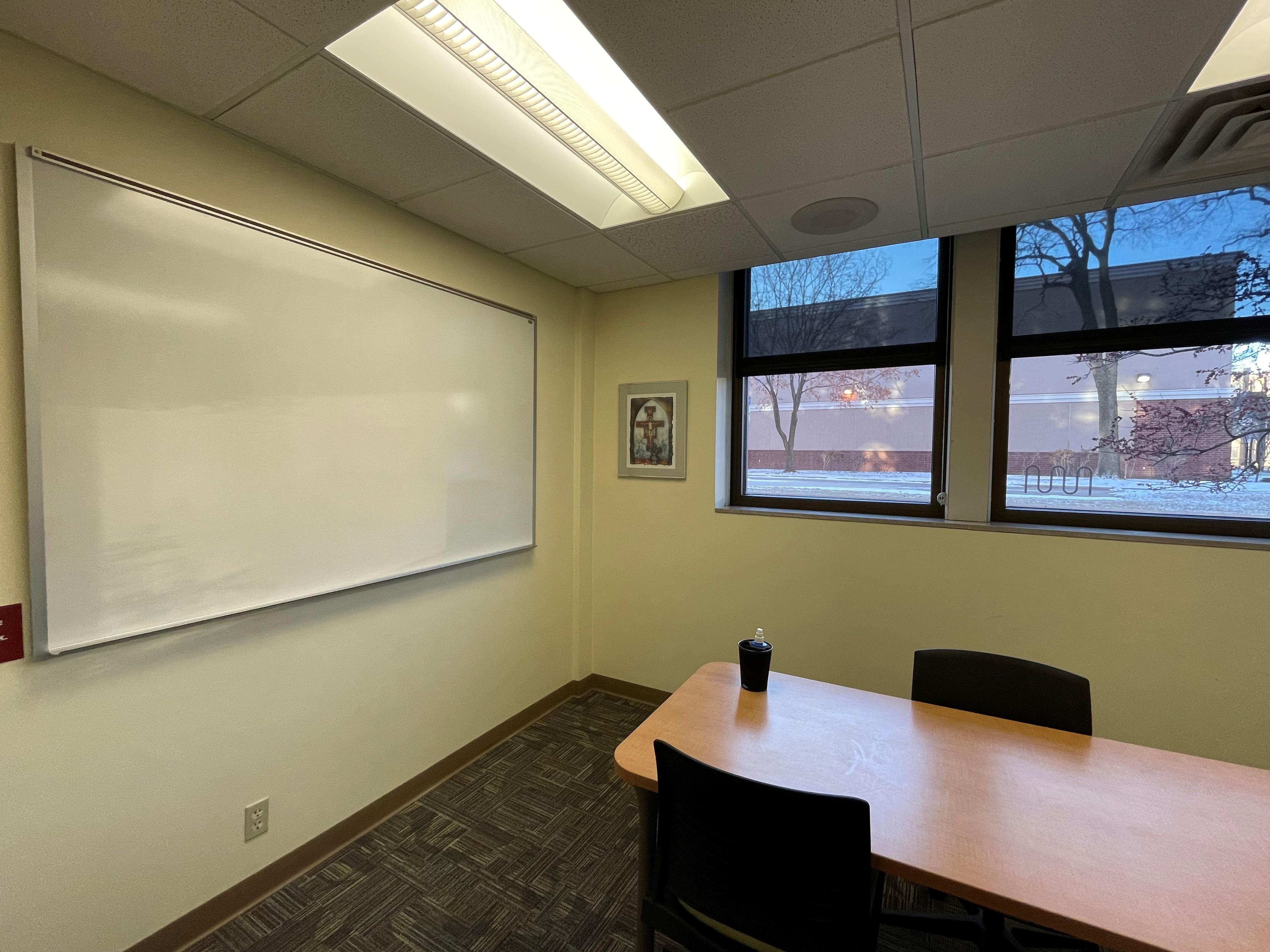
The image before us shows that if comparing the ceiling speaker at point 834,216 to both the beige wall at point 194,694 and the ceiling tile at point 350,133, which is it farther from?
the beige wall at point 194,694

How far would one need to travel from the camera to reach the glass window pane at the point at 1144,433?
2.11 metres

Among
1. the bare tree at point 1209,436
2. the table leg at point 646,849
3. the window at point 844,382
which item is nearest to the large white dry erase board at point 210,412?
the table leg at point 646,849

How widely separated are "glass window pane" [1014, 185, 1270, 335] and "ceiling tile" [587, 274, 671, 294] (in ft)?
5.70

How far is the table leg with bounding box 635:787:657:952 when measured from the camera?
1.29 metres

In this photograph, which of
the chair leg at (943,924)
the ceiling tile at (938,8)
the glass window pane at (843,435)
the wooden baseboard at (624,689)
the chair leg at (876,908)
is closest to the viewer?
the chair leg at (876,908)

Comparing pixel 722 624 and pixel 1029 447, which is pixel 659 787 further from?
pixel 1029 447

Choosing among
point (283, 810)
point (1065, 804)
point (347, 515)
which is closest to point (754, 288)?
point (347, 515)

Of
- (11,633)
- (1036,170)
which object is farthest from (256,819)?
(1036,170)

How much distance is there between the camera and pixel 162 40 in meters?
1.26

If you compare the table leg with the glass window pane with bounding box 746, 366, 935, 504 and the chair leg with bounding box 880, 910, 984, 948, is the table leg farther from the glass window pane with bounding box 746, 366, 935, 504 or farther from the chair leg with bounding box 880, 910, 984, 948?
the glass window pane with bounding box 746, 366, 935, 504

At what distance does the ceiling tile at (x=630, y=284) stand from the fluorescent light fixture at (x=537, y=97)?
2.45ft

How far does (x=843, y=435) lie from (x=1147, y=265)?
141 centimetres

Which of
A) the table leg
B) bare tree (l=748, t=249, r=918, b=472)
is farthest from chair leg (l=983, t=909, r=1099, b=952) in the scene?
bare tree (l=748, t=249, r=918, b=472)

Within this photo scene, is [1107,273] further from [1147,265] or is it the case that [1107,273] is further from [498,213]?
[498,213]
